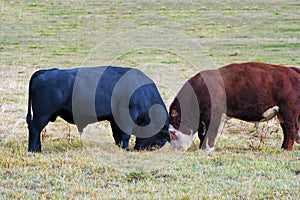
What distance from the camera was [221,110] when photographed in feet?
32.1

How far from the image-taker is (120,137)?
9.81m

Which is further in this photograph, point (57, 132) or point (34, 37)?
point (34, 37)

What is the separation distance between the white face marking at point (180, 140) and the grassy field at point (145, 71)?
15 centimetres

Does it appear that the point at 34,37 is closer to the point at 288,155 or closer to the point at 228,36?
the point at 228,36

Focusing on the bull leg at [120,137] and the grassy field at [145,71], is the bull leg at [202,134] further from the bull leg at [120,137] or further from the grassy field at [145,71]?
the bull leg at [120,137]

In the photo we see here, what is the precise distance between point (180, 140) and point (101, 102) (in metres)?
1.48

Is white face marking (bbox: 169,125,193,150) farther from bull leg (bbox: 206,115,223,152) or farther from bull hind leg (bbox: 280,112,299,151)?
bull hind leg (bbox: 280,112,299,151)

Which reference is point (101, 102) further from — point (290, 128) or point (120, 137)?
point (290, 128)

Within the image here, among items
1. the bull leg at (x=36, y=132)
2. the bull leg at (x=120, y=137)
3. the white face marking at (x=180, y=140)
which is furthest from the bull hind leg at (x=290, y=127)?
the bull leg at (x=36, y=132)

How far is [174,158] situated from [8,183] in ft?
8.41

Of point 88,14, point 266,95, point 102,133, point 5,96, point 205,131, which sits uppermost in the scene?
point 266,95

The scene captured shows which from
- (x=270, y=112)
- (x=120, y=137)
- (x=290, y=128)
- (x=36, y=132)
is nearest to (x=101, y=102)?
(x=120, y=137)

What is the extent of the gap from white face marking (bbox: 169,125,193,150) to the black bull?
0.59 ft

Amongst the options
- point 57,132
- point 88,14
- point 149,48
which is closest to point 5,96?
point 57,132
